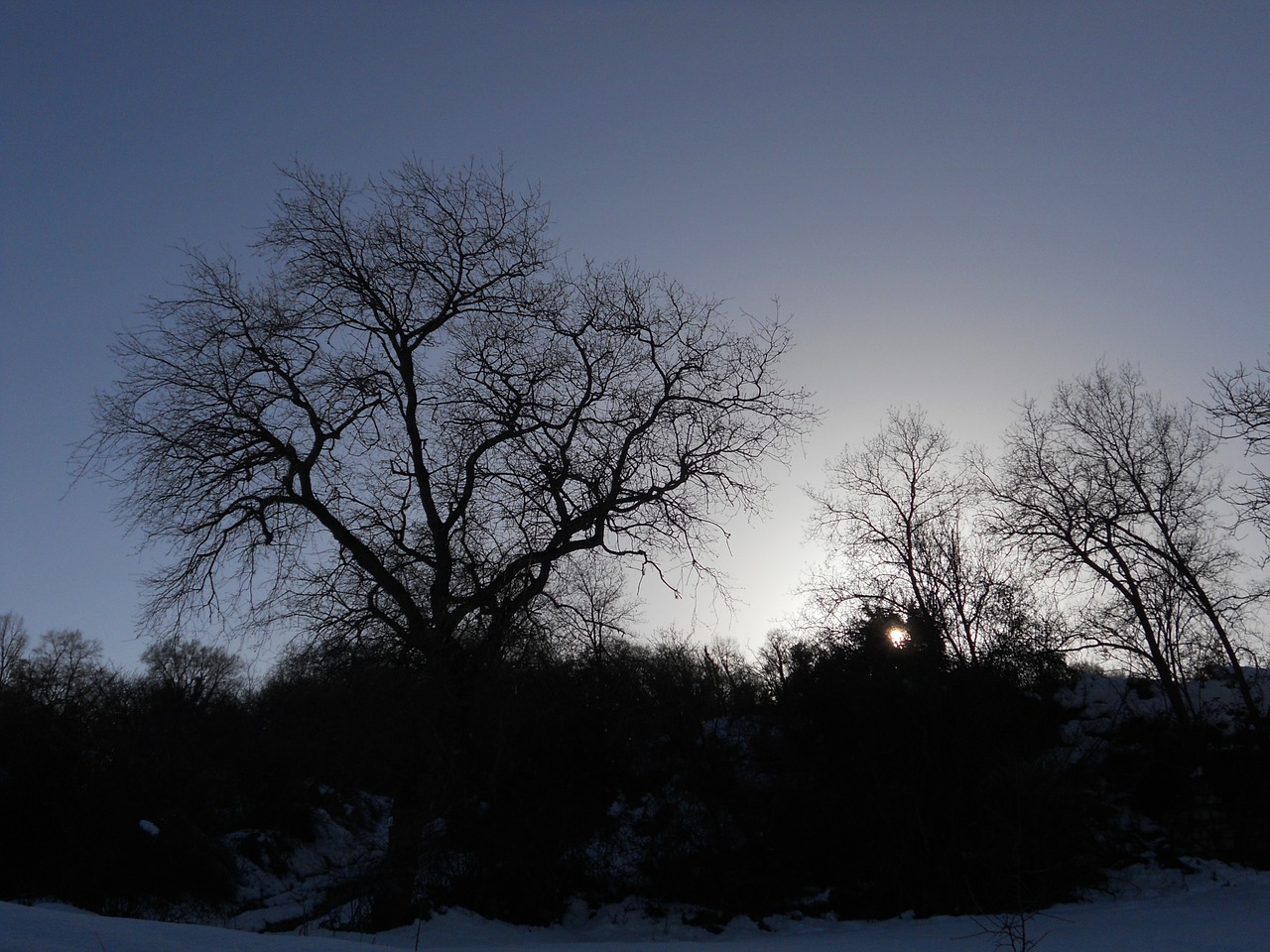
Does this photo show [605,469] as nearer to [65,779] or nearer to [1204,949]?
[1204,949]

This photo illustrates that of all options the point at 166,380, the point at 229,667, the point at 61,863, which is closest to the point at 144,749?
the point at 61,863

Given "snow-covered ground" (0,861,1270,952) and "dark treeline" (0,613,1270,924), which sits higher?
"dark treeline" (0,613,1270,924)

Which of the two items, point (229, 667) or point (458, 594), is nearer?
point (458, 594)

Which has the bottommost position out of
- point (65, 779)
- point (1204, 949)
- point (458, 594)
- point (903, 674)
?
point (1204, 949)

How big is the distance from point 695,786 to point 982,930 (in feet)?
22.1

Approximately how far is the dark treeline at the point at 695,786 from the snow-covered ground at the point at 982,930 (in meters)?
0.55

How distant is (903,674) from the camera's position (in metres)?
15.4

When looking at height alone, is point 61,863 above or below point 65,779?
below

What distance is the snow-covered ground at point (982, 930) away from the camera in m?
9.88

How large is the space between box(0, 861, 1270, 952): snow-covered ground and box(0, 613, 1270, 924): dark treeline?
21.5 inches

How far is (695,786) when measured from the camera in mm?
16359

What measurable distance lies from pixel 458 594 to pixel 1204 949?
11.1 m

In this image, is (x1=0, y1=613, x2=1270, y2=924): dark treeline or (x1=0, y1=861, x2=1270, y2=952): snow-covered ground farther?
(x1=0, y1=613, x2=1270, y2=924): dark treeline

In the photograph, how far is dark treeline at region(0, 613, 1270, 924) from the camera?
13.5 metres
